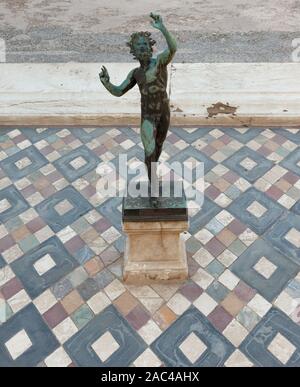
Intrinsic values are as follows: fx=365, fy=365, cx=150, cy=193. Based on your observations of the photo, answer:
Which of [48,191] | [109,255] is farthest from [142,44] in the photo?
[48,191]

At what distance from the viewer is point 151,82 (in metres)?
2.42

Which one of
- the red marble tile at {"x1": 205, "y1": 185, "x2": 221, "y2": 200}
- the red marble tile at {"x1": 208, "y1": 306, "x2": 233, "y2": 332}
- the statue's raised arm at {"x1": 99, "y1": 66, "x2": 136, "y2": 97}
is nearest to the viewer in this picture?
the statue's raised arm at {"x1": 99, "y1": 66, "x2": 136, "y2": 97}

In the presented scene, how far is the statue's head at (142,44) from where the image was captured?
2268 millimetres

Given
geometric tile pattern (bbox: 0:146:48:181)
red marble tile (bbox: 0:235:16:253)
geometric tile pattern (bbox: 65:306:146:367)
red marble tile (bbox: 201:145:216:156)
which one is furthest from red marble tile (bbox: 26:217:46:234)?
red marble tile (bbox: 201:145:216:156)

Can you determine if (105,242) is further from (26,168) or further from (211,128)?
(211,128)

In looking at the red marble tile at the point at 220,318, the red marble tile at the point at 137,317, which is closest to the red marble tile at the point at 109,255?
the red marble tile at the point at 137,317

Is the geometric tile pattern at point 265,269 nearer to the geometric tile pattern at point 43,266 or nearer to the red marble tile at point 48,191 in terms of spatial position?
the geometric tile pattern at point 43,266

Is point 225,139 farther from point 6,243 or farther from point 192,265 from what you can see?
point 6,243

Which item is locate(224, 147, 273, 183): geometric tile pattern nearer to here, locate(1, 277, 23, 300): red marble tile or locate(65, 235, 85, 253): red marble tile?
locate(65, 235, 85, 253): red marble tile

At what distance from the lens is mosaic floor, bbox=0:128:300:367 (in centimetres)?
300

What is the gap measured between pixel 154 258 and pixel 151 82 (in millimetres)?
1626

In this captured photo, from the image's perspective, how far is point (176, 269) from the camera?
3.37m

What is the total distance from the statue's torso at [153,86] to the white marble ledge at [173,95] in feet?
9.17

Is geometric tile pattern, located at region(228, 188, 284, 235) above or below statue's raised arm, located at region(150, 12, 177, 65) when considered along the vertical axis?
below
